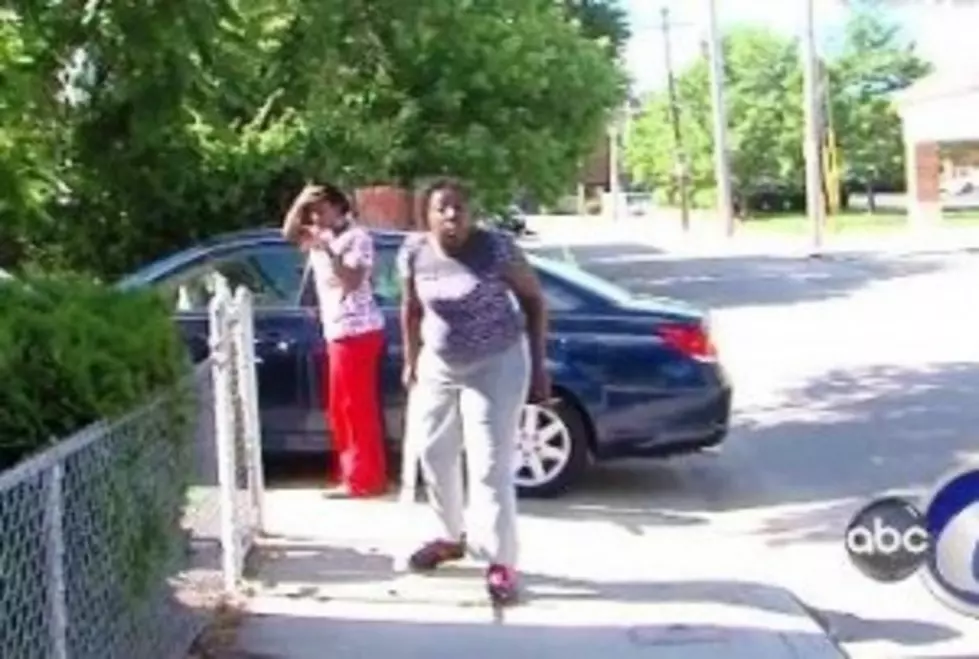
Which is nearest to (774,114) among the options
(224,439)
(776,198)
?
(776,198)

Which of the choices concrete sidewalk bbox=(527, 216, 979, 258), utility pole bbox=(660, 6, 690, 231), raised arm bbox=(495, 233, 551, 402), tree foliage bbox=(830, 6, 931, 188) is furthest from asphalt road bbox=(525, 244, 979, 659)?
tree foliage bbox=(830, 6, 931, 188)

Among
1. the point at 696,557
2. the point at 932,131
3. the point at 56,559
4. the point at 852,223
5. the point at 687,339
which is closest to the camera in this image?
the point at 56,559

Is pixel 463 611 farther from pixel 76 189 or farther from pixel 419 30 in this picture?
pixel 76 189

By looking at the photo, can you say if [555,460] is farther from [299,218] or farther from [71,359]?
[71,359]

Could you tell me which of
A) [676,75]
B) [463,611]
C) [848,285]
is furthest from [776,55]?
[463,611]

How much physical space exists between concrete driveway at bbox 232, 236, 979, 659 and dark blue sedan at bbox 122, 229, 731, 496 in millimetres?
321

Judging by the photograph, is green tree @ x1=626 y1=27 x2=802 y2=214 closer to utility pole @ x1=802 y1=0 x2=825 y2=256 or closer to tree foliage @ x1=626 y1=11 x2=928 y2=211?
tree foliage @ x1=626 y1=11 x2=928 y2=211

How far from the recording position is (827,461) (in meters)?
12.1

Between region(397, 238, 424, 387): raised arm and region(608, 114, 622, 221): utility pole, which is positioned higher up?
region(608, 114, 622, 221): utility pole

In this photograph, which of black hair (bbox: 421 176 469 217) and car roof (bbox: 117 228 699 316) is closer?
black hair (bbox: 421 176 469 217)

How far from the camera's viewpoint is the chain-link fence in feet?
15.0

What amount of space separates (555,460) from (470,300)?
298 cm

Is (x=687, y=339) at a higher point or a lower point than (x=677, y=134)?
lower

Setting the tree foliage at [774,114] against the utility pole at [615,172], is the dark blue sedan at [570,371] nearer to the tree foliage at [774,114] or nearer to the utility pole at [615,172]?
the tree foliage at [774,114]
